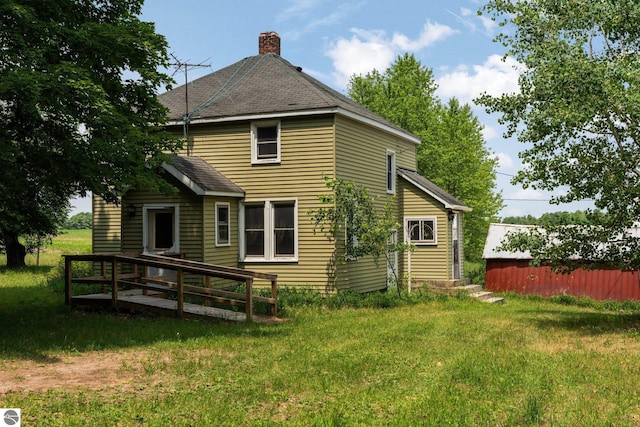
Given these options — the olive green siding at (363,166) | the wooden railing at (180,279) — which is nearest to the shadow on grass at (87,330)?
the wooden railing at (180,279)

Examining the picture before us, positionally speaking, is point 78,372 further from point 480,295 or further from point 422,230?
point 422,230

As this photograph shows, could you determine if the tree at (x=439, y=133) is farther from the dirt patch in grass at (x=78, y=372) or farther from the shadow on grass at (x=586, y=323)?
the dirt patch in grass at (x=78, y=372)

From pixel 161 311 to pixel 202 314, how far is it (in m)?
1.11

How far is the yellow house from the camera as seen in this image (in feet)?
67.1

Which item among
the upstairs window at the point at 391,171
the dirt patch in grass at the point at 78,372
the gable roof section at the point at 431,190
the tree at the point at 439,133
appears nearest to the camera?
the dirt patch in grass at the point at 78,372

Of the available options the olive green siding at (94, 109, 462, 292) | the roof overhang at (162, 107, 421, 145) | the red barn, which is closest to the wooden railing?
the olive green siding at (94, 109, 462, 292)

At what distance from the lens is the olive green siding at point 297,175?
20625 mm

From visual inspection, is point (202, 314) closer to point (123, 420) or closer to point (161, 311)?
point (161, 311)

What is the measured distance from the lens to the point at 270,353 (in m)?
11.4

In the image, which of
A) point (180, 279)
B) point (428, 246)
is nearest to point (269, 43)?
point (428, 246)

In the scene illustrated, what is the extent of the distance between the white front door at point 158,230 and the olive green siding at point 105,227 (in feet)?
4.84

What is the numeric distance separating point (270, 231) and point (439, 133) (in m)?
24.5

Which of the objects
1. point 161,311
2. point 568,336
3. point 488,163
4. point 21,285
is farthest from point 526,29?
point 488,163

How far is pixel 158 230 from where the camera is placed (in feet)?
70.1
